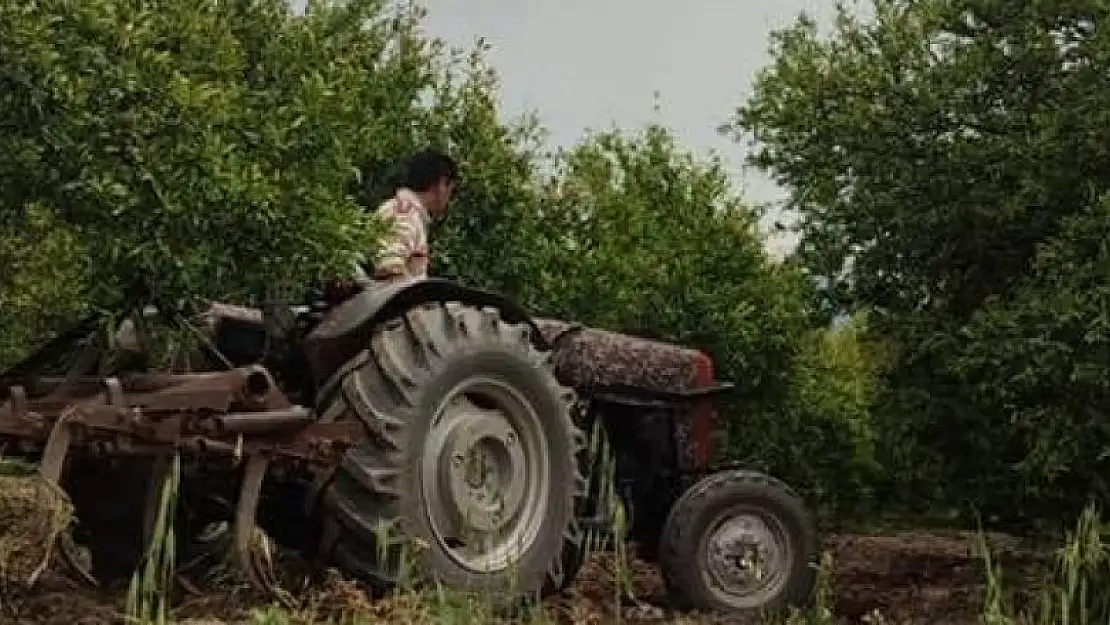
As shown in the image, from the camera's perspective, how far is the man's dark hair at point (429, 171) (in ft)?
29.5

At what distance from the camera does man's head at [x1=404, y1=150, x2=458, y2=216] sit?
8.99 meters

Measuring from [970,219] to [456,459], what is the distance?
6714 mm

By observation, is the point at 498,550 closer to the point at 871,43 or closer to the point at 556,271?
the point at 871,43

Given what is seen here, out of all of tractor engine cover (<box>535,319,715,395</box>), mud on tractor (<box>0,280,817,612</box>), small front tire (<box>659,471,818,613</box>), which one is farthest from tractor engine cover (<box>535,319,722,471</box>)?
small front tire (<box>659,471,818,613</box>)

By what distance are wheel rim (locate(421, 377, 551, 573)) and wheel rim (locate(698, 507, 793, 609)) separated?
135cm

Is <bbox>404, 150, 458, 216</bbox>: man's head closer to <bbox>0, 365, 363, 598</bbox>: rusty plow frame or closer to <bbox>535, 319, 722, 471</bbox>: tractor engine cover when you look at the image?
<bbox>535, 319, 722, 471</bbox>: tractor engine cover

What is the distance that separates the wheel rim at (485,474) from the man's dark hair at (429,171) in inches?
51.2

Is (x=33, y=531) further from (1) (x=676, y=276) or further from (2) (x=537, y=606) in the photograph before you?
(1) (x=676, y=276)

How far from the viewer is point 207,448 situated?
282 inches

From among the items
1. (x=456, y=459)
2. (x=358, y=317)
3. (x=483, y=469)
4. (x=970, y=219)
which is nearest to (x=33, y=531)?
(x=358, y=317)

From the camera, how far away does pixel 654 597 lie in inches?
394

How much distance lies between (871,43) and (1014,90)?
1935mm

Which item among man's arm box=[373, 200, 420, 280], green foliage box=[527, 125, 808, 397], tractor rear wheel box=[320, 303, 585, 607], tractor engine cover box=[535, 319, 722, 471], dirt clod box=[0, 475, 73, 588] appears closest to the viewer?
dirt clod box=[0, 475, 73, 588]

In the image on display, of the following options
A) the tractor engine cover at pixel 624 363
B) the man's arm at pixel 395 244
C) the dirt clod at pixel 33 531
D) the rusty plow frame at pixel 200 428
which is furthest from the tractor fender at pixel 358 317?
the tractor engine cover at pixel 624 363
